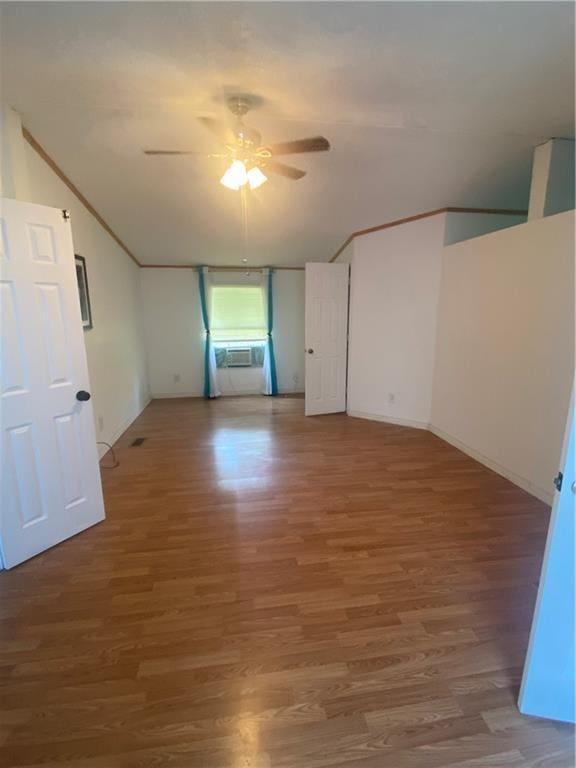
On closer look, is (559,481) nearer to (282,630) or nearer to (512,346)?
(282,630)

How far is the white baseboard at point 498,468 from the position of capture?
258cm

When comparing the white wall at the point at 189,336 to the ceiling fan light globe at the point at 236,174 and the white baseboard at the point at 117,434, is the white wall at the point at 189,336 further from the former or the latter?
the ceiling fan light globe at the point at 236,174

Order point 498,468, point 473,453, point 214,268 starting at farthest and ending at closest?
point 214,268, point 473,453, point 498,468

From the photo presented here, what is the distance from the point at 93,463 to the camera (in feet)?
7.66

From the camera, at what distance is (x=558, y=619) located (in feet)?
3.65

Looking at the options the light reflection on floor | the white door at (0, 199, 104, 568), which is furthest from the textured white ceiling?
the light reflection on floor

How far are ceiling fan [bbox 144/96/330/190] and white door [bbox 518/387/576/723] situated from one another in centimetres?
201

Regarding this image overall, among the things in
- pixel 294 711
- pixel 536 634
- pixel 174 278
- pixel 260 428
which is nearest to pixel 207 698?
pixel 294 711

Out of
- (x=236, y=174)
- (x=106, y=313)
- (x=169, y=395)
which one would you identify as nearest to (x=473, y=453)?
(x=236, y=174)

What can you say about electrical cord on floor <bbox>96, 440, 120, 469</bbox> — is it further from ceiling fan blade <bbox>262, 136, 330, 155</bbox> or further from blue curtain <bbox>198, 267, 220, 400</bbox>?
ceiling fan blade <bbox>262, 136, 330, 155</bbox>

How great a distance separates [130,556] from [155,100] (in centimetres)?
281

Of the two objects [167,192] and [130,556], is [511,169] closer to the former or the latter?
[167,192]

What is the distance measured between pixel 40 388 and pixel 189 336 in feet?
13.5

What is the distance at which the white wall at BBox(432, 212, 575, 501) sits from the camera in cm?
244
